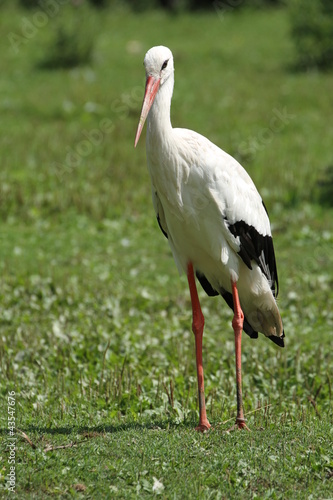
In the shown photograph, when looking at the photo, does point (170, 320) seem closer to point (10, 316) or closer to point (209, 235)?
point (10, 316)

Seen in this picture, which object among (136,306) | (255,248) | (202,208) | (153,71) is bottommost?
(136,306)

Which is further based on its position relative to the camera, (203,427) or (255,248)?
(255,248)

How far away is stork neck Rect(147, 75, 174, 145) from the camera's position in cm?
460

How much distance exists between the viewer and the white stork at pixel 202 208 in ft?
15.2

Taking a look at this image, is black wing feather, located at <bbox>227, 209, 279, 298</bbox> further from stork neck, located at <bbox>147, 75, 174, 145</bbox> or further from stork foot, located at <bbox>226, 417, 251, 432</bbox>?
stork foot, located at <bbox>226, 417, 251, 432</bbox>

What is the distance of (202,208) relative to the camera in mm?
4789

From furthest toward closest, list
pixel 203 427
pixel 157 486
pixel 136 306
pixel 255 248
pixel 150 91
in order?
pixel 136 306 < pixel 255 248 < pixel 203 427 < pixel 150 91 < pixel 157 486

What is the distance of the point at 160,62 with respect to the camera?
4602 mm

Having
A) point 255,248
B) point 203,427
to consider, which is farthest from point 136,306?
point 203,427

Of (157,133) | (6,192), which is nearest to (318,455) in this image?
(157,133)

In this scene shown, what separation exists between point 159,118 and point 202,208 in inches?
24.4

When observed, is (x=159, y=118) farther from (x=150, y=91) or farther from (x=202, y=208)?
(x=202, y=208)

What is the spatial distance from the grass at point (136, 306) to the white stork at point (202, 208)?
645 mm

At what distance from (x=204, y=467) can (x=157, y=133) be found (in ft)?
6.35
